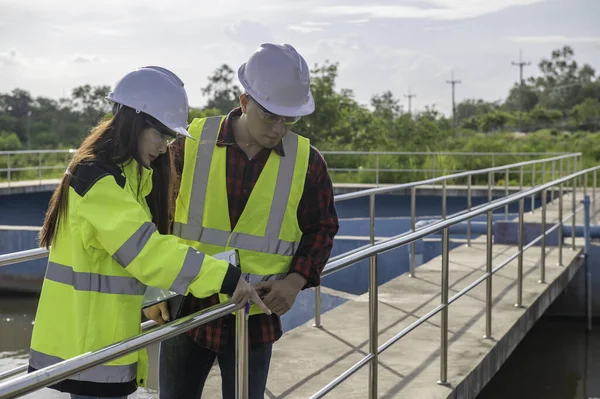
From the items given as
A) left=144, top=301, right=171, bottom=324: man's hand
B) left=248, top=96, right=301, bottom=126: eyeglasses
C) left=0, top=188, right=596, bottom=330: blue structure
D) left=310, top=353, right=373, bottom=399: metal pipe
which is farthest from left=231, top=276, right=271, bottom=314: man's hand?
left=0, top=188, right=596, bottom=330: blue structure

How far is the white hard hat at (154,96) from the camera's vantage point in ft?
7.11

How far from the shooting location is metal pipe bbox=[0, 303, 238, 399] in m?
1.60

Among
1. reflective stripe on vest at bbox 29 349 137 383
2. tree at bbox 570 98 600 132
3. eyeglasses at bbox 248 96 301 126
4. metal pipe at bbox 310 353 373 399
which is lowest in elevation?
metal pipe at bbox 310 353 373 399

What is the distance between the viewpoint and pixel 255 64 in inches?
97.8

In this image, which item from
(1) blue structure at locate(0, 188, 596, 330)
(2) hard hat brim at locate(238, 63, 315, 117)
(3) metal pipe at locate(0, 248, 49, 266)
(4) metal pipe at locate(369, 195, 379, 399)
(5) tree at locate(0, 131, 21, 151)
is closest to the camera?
(2) hard hat brim at locate(238, 63, 315, 117)

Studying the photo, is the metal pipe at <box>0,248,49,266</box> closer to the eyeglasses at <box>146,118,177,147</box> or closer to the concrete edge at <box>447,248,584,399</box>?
the eyeglasses at <box>146,118,177,147</box>

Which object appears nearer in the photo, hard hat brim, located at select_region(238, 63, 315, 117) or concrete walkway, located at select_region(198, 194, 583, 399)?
hard hat brim, located at select_region(238, 63, 315, 117)

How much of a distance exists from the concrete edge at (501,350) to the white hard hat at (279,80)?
2.29 meters

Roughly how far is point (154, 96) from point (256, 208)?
19.6 inches

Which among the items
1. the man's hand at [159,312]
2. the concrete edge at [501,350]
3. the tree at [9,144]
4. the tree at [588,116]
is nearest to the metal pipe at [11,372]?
the man's hand at [159,312]

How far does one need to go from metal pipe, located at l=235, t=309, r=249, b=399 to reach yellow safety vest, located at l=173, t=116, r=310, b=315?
119 millimetres

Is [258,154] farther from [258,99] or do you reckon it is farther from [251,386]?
[251,386]

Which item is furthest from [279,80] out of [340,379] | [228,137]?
[340,379]

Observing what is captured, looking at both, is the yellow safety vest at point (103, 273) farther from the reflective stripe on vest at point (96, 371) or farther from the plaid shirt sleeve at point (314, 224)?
the plaid shirt sleeve at point (314, 224)
